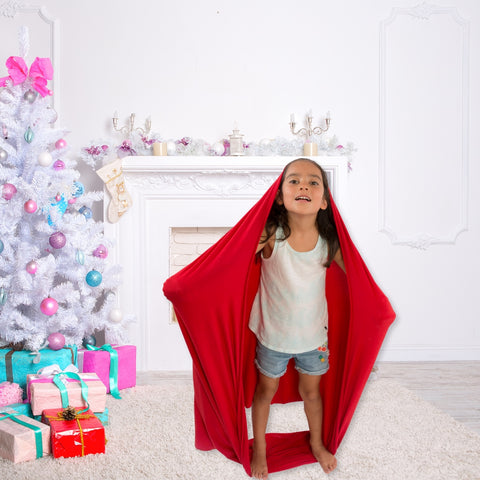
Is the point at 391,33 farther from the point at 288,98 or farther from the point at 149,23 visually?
the point at 149,23

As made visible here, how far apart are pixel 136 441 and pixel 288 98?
2.65 metres

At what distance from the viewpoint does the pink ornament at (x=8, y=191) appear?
9.52 ft

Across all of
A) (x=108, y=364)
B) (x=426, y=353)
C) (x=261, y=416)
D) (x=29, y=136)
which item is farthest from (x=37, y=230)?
(x=426, y=353)

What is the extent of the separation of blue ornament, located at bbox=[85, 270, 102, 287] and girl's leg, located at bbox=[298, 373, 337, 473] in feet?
5.77

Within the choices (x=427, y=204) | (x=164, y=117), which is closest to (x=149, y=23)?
(x=164, y=117)

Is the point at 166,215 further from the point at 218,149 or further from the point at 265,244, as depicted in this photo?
the point at 265,244

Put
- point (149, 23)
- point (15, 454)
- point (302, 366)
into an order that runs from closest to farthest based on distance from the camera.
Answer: point (302, 366), point (15, 454), point (149, 23)

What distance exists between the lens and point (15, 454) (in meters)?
2.16

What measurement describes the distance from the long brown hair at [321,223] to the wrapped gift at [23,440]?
131 cm

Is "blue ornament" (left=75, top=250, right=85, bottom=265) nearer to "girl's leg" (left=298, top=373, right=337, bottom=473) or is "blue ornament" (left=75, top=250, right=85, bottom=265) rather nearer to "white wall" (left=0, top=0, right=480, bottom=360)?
"white wall" (left=0, top=0, right=480, bottom=360)

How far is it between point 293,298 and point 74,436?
46.0 inches

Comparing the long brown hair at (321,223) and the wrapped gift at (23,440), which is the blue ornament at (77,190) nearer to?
the wrapped gift at (23,440)

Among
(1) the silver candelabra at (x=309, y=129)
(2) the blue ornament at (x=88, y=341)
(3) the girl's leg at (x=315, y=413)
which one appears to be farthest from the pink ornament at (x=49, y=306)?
(1) the silver candelabra at (x=309, y=129)

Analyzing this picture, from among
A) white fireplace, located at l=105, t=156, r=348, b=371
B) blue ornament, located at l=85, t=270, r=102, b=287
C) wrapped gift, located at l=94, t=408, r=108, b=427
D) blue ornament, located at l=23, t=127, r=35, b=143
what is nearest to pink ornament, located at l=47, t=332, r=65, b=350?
blue ornament, located at l=85, t=270, r=102, b=287
